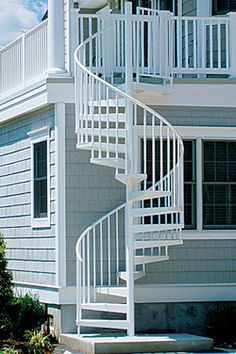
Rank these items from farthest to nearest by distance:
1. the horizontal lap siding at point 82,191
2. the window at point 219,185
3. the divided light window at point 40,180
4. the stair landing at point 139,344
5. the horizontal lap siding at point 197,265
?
the divided light window at point 40,180 → the window at point 219,185 → the horizontal lap siding at point 197,265 → the horizontal lap siding at point 82,191 → the stair landing at point 139,344

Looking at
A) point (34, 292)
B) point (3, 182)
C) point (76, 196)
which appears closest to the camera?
point (76, 196)

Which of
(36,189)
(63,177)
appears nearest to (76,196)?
(63,177)

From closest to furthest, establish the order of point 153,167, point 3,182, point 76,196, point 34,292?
point 153,167, point 76,196, point 34,292, point 3,182

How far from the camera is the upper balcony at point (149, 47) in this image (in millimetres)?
14180

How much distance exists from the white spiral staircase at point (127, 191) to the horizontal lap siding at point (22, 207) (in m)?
0.87

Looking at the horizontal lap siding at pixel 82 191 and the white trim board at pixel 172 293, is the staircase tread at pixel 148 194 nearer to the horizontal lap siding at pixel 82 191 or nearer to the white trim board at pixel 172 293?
the horizontal lap siding at pixel 82 191

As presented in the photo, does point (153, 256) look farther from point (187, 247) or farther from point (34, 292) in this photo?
point (34, 292)

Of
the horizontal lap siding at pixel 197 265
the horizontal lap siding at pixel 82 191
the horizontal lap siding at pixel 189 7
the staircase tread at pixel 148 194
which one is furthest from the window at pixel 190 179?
the horizontal lap siding at pixel 189 7

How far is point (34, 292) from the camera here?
1546 cm

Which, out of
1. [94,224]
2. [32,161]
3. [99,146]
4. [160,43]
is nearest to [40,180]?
[32,161]

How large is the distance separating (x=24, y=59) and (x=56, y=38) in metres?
1.75

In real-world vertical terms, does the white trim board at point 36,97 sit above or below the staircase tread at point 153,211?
above

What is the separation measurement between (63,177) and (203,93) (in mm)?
2608

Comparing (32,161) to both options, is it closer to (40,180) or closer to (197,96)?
(40,180)
